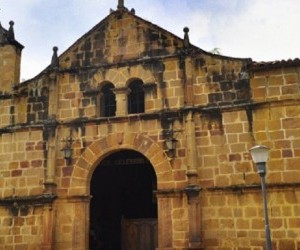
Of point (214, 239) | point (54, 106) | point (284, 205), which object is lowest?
point (214, 239)

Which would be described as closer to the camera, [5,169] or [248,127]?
[248,127]

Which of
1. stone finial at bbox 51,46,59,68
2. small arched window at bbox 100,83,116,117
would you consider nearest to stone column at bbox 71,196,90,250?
small arched window at bbox 100,83,116,117

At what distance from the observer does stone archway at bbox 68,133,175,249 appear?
12.6m

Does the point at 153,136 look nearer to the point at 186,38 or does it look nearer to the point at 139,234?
the point at 186,38

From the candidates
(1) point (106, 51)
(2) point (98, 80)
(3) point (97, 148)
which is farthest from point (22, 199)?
(1) point (106, 51)

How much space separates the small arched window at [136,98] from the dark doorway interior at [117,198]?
3129 mm

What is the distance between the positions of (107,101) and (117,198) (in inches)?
202

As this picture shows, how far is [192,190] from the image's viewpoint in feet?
A: 40.4

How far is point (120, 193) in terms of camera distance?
18094 mm

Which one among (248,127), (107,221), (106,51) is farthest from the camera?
(107,221)

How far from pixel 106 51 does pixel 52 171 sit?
4271 millimetres

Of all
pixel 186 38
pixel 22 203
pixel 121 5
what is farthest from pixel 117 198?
pixel 121 5

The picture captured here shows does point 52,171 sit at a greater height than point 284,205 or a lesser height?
greater

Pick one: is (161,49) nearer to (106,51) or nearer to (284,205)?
(106,51)
